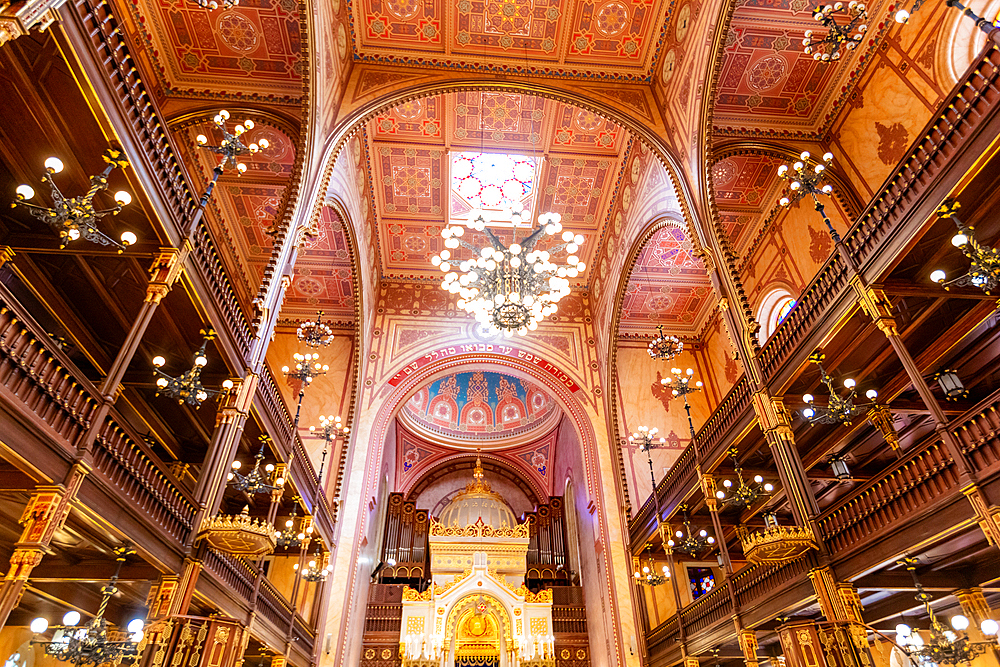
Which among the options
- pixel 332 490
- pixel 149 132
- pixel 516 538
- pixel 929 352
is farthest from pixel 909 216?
pixel 516 538

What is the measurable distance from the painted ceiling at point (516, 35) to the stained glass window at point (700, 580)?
14113 millimetres

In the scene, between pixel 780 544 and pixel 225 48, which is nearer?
pixel 780 544

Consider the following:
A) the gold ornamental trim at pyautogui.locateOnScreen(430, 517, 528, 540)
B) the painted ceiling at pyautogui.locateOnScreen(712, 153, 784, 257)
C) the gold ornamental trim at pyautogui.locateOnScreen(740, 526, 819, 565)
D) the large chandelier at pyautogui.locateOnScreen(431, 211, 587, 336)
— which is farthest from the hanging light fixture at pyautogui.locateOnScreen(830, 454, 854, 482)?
the gold ornamental trim at pyautogui.locateOnScreen(430, 517, 528, 540)

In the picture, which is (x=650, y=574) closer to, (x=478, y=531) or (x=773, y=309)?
(x=773, y=309)

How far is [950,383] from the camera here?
9781 millimetres

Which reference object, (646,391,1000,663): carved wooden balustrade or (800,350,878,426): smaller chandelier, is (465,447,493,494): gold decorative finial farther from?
(800,350,878,426): smaller chandelier

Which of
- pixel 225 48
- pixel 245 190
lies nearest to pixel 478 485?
pixel 245 190

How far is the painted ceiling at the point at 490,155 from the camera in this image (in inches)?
608

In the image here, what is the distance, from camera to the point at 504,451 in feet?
82.6

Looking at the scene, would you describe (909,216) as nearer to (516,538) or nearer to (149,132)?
(149,132)

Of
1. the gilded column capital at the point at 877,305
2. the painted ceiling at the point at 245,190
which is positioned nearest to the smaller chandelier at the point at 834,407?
the gilded column capital at the point at 877,305

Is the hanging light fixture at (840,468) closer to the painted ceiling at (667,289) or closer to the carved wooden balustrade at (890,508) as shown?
the carved wooden balustrade at (890,508)

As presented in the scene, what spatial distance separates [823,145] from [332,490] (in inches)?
630

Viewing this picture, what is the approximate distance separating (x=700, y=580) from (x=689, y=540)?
4723 millimetres
